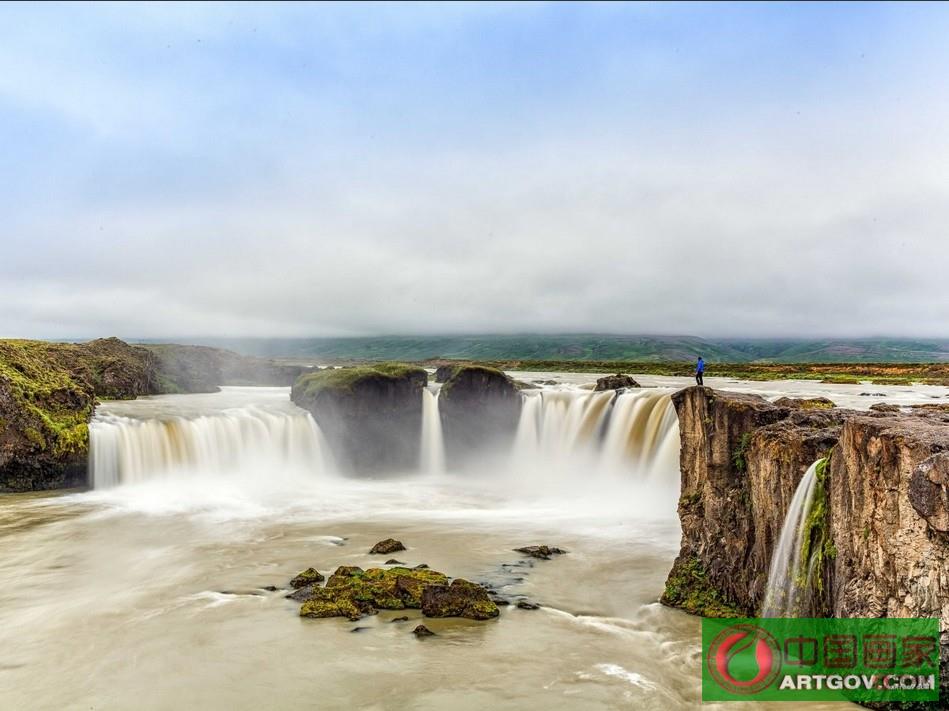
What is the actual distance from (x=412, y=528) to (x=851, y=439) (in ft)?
50.9

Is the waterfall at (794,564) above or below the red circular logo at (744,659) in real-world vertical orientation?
above

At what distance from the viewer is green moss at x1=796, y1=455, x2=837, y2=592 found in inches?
399

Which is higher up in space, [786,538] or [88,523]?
[786,538]

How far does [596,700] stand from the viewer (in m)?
9.91

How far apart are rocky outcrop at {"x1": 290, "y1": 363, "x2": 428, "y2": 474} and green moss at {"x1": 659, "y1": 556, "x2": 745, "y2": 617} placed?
23.3 meters

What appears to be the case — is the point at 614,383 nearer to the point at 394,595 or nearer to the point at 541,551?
the point at 541,551

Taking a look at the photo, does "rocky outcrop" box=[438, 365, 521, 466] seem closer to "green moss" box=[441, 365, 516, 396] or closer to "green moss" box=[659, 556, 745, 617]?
"green moss" box=[441, 365, 516, 396]

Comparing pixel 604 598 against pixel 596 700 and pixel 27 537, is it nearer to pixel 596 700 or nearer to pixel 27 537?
pixel 596 700

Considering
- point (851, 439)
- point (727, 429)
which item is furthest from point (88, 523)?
point (851, 439)

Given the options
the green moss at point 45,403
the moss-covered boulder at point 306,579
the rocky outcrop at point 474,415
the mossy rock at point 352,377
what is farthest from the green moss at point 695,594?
the green moss at point 45,403

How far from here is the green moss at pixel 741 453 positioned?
1305cm

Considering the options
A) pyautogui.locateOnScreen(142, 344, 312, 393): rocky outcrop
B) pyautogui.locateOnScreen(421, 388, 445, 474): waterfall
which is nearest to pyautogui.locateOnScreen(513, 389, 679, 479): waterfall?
pyautogui.locateOnScreen(421, 388, 445, 474): waterfall

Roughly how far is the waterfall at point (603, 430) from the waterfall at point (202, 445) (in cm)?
1223

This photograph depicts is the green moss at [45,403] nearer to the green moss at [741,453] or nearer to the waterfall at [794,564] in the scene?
the green moss at [741,453]
